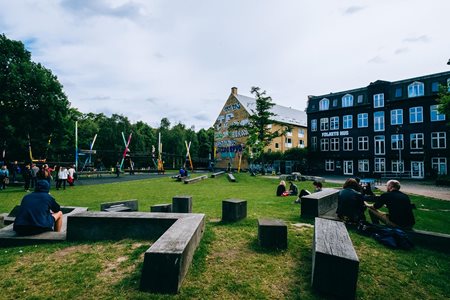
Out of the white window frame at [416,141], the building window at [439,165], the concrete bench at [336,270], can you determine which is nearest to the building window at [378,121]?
the white window frame at [416,141]

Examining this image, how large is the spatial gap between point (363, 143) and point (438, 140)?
9.06m

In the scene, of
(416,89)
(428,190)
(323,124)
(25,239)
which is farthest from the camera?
(323,124)

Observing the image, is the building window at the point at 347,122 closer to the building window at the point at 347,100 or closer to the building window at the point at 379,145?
the building window at the point at 347,100

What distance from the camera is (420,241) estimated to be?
6207 mm

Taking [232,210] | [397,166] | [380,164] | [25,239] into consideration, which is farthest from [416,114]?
[25,239]

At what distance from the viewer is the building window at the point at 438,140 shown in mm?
33500

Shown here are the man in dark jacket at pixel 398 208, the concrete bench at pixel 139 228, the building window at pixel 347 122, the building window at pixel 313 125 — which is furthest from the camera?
the building window at pixel 313 125

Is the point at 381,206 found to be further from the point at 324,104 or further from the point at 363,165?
the point at 324,104

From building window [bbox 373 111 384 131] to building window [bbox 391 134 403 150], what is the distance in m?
2.11

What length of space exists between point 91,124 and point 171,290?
63878 mm

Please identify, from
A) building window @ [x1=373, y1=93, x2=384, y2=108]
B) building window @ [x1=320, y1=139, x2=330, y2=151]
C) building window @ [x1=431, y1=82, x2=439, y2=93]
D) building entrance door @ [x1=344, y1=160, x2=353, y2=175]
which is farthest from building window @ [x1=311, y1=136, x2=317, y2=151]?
building window @ [x1=431, y1=82, x2=439, y2=93]

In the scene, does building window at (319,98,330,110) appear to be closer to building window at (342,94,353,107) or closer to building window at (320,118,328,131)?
building window at (320,118,328,131)

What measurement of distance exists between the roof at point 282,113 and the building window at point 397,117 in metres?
24.1

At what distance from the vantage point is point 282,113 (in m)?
63.6
